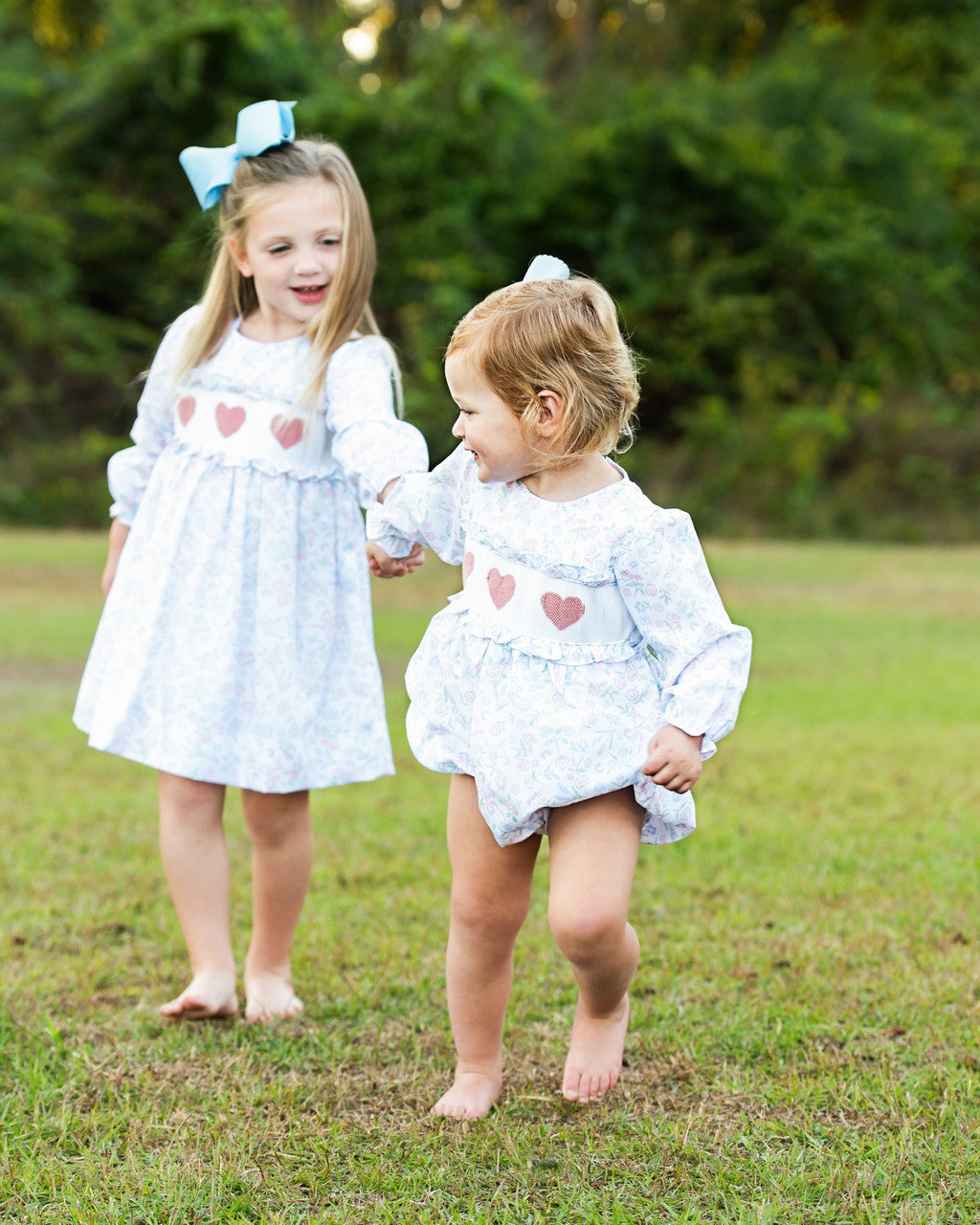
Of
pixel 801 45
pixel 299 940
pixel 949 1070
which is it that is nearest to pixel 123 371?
pixel 801 45

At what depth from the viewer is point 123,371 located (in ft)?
54.1

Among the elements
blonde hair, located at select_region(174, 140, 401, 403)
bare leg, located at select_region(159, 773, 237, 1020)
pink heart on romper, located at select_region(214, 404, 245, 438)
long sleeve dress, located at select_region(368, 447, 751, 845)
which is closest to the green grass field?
bare leg, located at select_region(159, 773, 237, 1020)

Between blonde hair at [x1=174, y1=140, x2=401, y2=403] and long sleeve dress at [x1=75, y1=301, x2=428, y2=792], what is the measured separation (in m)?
0.03

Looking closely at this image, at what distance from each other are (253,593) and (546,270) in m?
0.90

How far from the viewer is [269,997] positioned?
9.09 feet

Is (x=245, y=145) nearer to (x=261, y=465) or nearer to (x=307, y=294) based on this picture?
(x=307, y=294)

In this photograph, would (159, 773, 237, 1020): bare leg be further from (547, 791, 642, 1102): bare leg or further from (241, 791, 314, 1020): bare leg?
(547, 791, 642, 1102): bare leg

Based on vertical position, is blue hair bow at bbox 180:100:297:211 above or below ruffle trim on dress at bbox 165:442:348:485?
above

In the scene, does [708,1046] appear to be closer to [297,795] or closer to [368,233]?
[297,795]

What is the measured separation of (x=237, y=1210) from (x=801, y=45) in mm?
20652

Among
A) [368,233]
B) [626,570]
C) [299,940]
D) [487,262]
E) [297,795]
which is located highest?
[487,262]

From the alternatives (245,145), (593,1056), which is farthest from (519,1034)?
(245,145)

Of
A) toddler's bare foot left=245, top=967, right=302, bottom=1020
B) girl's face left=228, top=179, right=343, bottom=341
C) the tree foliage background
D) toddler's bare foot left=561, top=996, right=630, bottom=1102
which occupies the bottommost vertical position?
toddler's bare foot left=245, top=967, right=302, bottom=1020

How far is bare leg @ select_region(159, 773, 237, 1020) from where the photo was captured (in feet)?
9.02
